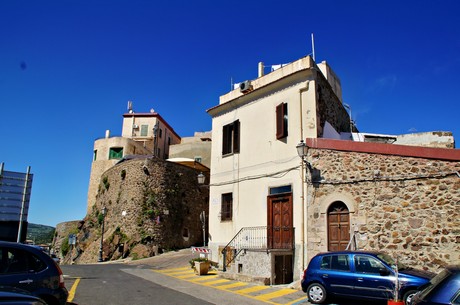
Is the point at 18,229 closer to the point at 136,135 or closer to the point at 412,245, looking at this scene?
the point at 412,245

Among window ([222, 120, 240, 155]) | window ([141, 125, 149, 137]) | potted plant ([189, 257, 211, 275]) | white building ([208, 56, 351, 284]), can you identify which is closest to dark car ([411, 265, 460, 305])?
white building ([208, 56, 351, 284])

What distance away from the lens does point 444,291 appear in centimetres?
436

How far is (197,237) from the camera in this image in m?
28.5

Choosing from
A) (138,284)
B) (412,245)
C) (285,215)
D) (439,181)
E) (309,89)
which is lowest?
(138,284)

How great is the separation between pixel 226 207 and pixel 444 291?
13.0 m

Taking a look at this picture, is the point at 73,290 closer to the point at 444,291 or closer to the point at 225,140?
the point at 444,291

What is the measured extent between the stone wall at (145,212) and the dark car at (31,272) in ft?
60.1

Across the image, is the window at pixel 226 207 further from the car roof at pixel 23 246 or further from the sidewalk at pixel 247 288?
the car roof at pixel 23 246

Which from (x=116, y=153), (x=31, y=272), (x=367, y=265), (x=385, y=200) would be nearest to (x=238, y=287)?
(x=367, y=265)

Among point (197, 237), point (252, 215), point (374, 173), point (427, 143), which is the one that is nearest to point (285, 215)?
point (252, 215)

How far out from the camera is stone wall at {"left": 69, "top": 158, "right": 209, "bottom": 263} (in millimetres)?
24891

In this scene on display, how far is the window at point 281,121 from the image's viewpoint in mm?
14758

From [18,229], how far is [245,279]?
902 centimetres

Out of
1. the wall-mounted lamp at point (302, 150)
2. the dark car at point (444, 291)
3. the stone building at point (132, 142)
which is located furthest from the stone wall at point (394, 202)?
the stone building at point (132, 142)
